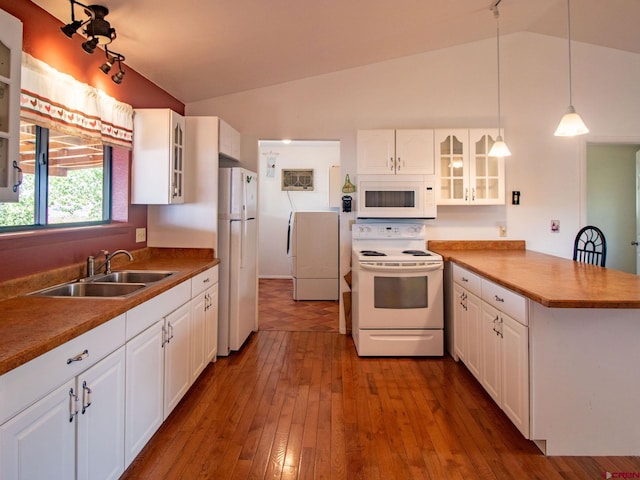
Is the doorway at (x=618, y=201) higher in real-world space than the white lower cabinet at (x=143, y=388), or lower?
higher

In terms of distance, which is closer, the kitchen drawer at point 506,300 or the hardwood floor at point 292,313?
the kitchen drawer at point 506,300

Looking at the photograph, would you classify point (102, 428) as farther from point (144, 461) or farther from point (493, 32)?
point (493, 32)

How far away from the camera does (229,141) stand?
338cm

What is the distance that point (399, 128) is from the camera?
3768 millimetres

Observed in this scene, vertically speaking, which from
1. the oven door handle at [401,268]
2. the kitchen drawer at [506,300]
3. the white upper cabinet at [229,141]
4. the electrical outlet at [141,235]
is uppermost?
the white upper cabinet at [229,141]

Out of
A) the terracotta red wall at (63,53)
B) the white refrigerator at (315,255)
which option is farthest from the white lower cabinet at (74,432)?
the white refrigerator at (315,255)

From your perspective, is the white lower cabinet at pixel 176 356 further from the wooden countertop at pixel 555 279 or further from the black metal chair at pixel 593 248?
the black metal chair at pixel 593 248

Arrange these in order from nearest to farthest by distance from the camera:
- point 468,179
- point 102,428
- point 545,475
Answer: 1. point 102,428
2. point 545,475
3. point 468,179

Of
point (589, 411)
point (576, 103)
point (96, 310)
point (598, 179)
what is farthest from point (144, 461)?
point (598, 179)

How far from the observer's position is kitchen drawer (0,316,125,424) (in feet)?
3.39

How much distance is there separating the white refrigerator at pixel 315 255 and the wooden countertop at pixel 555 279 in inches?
85.5

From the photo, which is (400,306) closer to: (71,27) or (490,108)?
(490,108)

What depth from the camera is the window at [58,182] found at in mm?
1921

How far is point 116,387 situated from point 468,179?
10.4 ft
